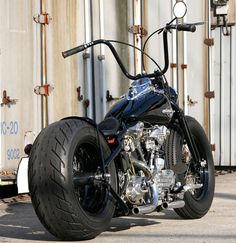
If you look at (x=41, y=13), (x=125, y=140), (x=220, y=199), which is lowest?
(x=220, y=199)

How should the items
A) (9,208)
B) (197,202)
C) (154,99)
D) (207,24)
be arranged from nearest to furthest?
1. (154,99)
2. (197,202)
3. (9,208)
4. (207,24)

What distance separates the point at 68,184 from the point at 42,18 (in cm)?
320

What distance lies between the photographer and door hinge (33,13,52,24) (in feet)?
27.0

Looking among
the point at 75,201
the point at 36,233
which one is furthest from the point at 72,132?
the point at 36,233

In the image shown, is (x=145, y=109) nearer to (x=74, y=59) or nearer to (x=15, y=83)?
(x=15, y=83)

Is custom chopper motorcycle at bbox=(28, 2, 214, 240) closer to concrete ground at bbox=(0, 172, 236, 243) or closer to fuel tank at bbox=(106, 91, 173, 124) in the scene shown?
fuel tank at bbox=(106, 91, 173, 124)

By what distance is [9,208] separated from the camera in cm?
817

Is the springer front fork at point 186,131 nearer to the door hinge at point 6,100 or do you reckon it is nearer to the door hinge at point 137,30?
the door hinge at point 6,100

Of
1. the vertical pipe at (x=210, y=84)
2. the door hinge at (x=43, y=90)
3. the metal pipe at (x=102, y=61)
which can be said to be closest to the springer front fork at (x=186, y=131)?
the door hinge at (x=43, y=90)

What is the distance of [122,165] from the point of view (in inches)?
240

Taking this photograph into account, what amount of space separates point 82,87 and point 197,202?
2.39 metres

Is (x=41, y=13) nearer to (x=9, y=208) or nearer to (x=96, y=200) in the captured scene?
(x=9, y=208)

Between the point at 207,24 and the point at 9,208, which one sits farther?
the point at 207,24

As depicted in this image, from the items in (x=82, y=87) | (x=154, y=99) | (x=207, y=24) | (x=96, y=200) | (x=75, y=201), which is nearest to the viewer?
(x=75, y=201)
